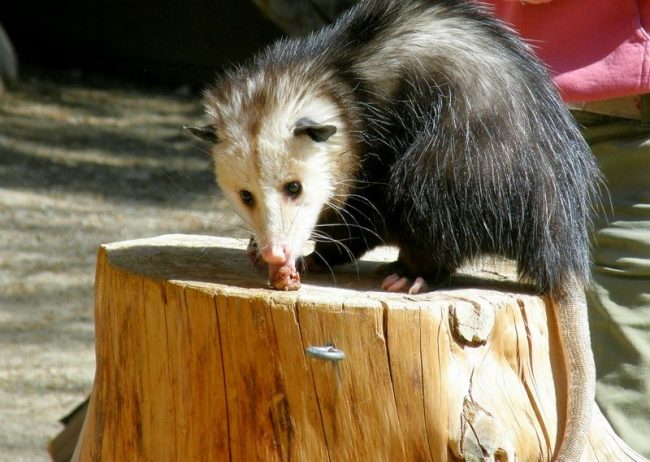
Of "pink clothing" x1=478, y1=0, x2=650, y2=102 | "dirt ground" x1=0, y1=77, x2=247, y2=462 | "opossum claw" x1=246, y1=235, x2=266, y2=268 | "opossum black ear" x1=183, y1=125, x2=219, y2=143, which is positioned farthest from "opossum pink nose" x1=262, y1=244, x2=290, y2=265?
"dirt ground" x1=0, y1=77, x2=247, y2=462

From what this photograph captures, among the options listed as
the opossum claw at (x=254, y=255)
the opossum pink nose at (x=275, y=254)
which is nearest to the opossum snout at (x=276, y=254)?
the opossum pink nose at (x=275, y=254)

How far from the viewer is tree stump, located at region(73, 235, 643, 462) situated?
8.57ft

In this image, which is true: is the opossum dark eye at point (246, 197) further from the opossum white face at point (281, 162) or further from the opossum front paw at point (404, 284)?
the opossum front paw at point (404, 284)

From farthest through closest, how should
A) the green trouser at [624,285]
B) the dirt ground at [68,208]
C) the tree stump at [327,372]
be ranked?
the dirt ground at [68,208] < the green trouser at [624,285] < the tree stump at [327,372]

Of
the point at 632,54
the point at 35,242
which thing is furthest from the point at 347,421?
the point at 35,242

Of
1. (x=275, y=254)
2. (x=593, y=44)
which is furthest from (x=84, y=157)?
(x=275, y=254)

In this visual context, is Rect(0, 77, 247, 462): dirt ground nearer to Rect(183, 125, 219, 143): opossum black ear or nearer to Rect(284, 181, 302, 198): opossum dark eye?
Rect(183, 125, 219, 143): opossum black ear

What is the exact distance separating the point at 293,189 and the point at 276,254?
0.25 m

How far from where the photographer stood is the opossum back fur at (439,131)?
287 centimetres

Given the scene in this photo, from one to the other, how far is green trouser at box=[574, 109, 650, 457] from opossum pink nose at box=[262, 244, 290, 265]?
1.17 meters

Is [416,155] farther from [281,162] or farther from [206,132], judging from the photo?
[206,132]

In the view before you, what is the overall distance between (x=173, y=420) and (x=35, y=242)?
4102 mm

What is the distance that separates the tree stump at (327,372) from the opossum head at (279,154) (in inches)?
7.3

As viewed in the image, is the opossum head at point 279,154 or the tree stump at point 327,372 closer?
the tree stump at point 327,372
